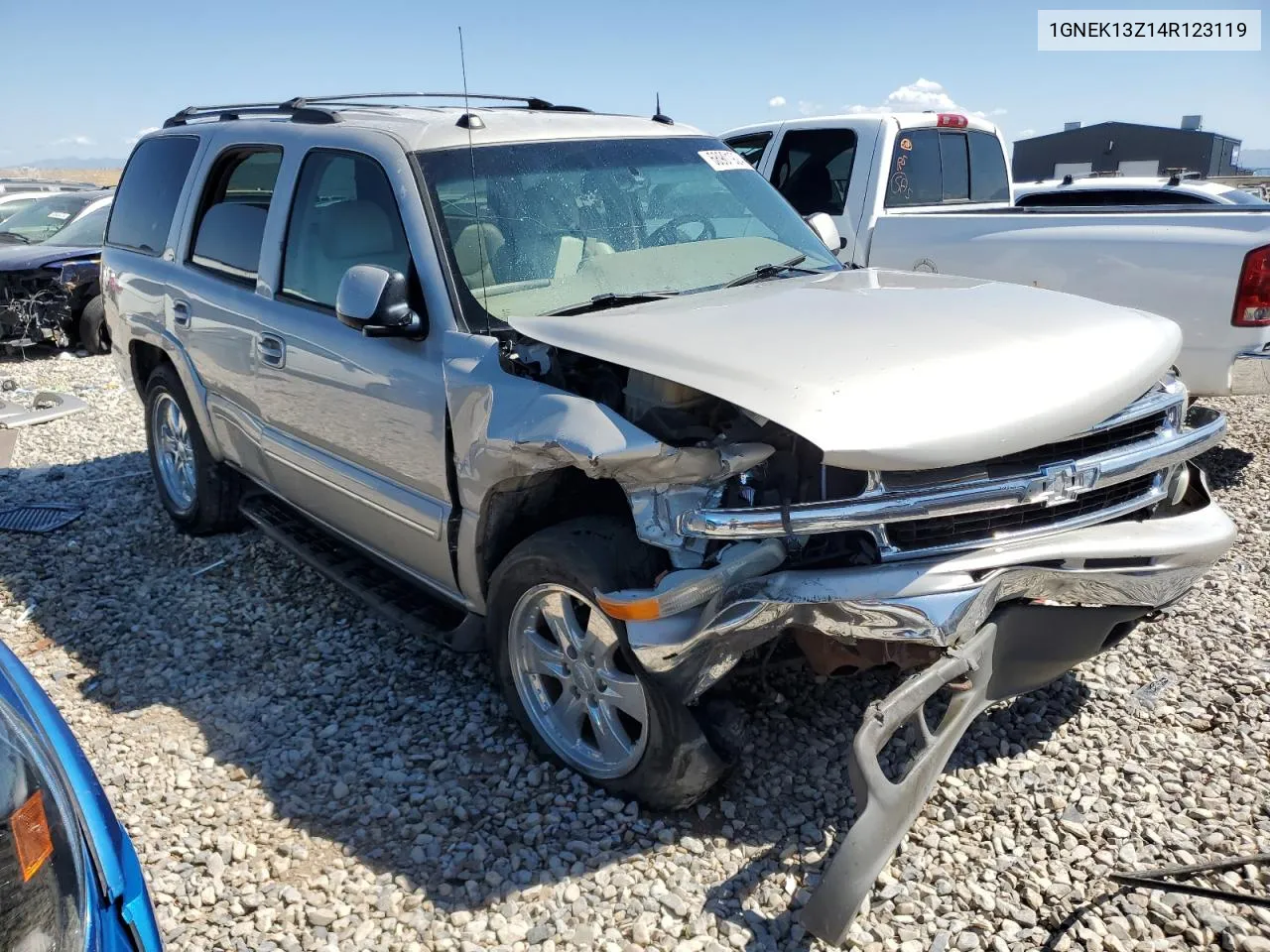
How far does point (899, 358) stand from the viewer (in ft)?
8.48

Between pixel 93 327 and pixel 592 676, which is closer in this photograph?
pixel 592 676

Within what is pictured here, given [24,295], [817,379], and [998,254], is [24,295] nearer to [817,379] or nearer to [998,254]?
[998,254]

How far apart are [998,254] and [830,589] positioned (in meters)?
4.12

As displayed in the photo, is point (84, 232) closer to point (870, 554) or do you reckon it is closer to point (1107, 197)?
point (1107, 197)

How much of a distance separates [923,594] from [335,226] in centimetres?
267

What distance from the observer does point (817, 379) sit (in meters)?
2.47

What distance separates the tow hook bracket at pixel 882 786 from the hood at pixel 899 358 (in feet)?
1.75

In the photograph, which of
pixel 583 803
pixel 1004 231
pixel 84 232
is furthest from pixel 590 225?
pixel 84 232

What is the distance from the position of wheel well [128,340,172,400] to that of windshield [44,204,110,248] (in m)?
6.80

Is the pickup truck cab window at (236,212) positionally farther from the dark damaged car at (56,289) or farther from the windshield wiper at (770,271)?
the dark damaged car at (56,289)

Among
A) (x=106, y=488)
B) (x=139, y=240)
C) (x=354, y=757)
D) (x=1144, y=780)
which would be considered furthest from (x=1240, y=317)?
(x=106, y=488)

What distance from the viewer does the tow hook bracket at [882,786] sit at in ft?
7.39

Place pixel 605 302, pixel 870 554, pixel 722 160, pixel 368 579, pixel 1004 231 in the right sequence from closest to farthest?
pixel 870 554
pixel 605 302
pixel 368 579
pixel 722 160
pixel 1004 231

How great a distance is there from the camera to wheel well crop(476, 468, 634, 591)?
3098mm
